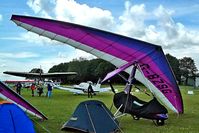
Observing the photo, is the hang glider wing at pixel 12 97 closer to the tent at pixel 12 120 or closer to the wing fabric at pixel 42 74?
the tent at pixel 12 120

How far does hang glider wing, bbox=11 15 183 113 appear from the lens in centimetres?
1129

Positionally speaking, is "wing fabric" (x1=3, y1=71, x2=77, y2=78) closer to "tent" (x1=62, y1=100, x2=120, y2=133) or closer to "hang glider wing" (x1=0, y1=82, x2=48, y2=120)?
"hang glider wing" (x1=0, y1=82, x2=48, y2=120)

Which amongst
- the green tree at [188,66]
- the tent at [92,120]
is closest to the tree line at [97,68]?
the green tree at [188,66]

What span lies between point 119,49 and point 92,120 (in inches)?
133

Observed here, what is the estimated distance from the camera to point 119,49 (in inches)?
497

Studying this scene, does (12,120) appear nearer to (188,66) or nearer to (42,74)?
(42,74)

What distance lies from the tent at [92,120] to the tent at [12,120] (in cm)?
169

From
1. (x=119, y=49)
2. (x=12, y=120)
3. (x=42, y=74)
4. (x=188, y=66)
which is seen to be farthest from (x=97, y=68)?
(x=12, y=120)

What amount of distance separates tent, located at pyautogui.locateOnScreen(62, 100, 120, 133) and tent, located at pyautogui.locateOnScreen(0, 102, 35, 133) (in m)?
1.69

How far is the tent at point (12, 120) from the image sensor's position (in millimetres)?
8773

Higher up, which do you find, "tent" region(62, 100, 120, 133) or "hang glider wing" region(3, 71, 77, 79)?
"hang glider wing" region(3, 71, 77, 79)

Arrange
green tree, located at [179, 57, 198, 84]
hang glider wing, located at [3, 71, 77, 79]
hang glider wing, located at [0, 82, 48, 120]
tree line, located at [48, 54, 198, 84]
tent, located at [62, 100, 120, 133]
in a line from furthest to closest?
green tree, located at [179, 57, 198, 84]
tree line, located at [48, 54, 198, 84]
hang glider wing, located at [3, 71, 77, 79]
hang glider wing, located at [0, 82, 48, 120]
tent, located at [62, 100, 120, 133]

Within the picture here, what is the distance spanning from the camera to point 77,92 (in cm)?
4000

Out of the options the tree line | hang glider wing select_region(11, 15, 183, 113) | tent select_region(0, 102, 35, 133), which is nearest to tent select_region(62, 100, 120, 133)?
tent select_region(0, 102, 35, 133)
